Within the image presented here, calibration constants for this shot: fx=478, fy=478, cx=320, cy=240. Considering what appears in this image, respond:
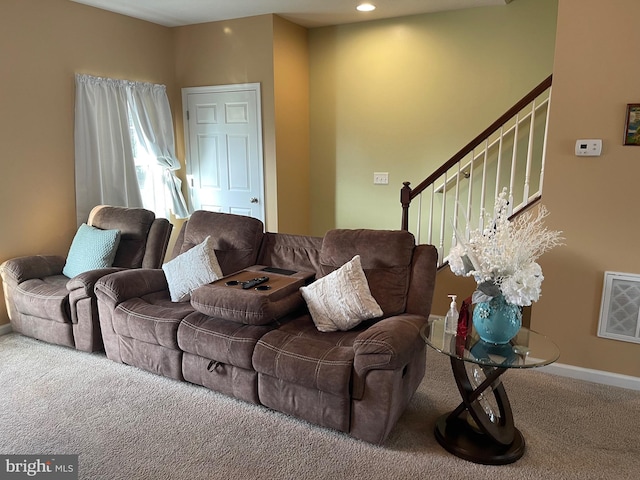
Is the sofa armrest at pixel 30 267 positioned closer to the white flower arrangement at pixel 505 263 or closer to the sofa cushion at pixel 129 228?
the sofa cushion at pixel 129 228

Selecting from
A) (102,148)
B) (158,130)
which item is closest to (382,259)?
(102,148)

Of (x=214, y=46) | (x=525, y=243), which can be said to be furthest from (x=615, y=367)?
(x=214, y=46)

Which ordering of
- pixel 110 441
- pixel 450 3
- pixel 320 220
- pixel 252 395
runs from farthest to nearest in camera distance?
pixel 320 220, pixel 450 3, pixel 252 395, pixel 110 441

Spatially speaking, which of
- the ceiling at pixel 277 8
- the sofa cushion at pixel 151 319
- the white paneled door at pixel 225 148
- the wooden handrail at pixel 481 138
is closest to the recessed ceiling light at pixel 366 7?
the ceiling at pixel 277 8

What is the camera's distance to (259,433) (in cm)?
254

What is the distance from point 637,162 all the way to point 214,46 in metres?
3.96

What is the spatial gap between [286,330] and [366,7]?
311 centimetres

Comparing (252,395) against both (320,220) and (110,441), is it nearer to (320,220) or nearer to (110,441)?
(110,441)

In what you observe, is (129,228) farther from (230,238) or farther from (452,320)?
(452,320)

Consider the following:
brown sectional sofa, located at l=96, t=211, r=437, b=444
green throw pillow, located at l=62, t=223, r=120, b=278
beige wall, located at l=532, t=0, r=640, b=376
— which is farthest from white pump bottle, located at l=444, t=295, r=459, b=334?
green throw pillow, located at l=62, t=223, r=120, b=278

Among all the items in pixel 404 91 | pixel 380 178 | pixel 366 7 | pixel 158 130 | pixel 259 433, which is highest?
pixel 366 7

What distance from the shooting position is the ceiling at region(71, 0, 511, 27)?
4172 mm

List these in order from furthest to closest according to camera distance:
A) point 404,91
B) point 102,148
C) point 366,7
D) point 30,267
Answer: point 404,91 → point 102,148 → point 366,7 → point 30,267

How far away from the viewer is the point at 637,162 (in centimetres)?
281
